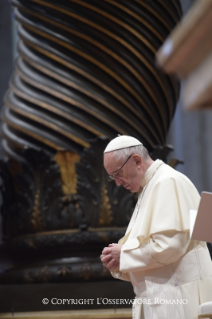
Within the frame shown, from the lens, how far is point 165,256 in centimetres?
295

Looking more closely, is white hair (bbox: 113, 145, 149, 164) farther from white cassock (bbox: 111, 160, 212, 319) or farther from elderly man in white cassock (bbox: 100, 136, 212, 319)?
white cassock (bbox: 111, 160, 212, 319)

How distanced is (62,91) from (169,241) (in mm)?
2407

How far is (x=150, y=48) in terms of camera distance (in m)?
5.29

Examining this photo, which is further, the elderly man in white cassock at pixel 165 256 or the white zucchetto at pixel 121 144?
the white zucchetto at pixel 121 144

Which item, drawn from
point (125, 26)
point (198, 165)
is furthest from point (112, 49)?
point (198, 165)

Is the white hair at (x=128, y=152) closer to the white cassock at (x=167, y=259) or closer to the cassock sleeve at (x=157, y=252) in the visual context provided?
the white cassock at (x=167, y=259)

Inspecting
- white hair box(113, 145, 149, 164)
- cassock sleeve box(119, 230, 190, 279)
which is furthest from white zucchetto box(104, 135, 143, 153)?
cassock sleeve box(119, 230, 190, 279)


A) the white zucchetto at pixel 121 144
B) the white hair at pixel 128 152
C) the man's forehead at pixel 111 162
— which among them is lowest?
the man's forehead at pixel 111 162

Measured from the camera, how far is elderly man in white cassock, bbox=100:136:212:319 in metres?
2.98

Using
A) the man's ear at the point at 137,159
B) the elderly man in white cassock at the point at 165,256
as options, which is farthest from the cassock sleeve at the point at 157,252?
the man's ear at the point at 137,159

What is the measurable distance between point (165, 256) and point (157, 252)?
0.04 meters

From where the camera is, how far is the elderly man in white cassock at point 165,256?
9.77ft

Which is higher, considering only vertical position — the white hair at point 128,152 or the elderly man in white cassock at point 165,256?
the white hair at point 128,152

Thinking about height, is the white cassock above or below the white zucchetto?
below
